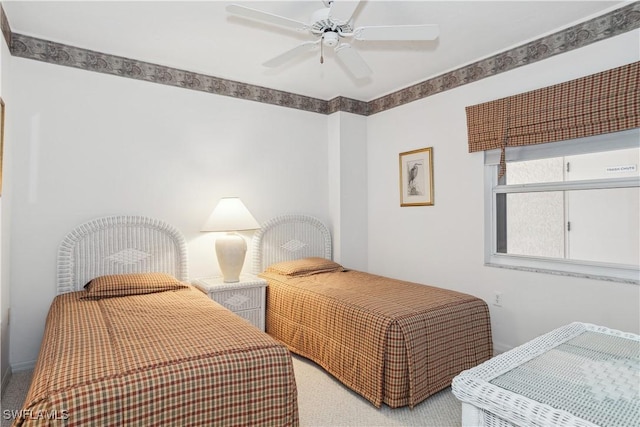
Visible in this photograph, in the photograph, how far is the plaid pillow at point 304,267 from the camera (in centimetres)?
351

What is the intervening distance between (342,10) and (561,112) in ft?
5.71

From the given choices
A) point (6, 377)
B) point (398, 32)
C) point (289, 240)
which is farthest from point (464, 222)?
point (6, 377)

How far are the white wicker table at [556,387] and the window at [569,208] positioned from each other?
1.27m

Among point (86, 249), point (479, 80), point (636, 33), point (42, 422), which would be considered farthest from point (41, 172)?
point (636, 33)

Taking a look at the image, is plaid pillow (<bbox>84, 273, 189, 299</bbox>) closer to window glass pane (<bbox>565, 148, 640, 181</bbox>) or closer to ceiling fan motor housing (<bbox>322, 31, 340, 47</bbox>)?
ceiling fan motor housing (<bbox>322, 31, 340, 47</bbox>)

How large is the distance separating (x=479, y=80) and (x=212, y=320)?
2836mm

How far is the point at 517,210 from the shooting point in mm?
3066

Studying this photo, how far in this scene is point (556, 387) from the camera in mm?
1164

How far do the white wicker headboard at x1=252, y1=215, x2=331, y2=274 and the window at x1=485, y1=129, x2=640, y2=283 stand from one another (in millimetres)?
1745

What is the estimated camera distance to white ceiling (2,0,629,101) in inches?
92.3

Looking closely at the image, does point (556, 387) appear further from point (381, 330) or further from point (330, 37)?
point (330, 37)

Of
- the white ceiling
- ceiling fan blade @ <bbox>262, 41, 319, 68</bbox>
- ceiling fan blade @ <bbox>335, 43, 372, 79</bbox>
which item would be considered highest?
the white ceiling

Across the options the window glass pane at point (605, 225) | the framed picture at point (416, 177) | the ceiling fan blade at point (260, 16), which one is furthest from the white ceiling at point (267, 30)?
the window glass pane at point (605, 225)

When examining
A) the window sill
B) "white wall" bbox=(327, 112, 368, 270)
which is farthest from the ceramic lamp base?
the window sill
